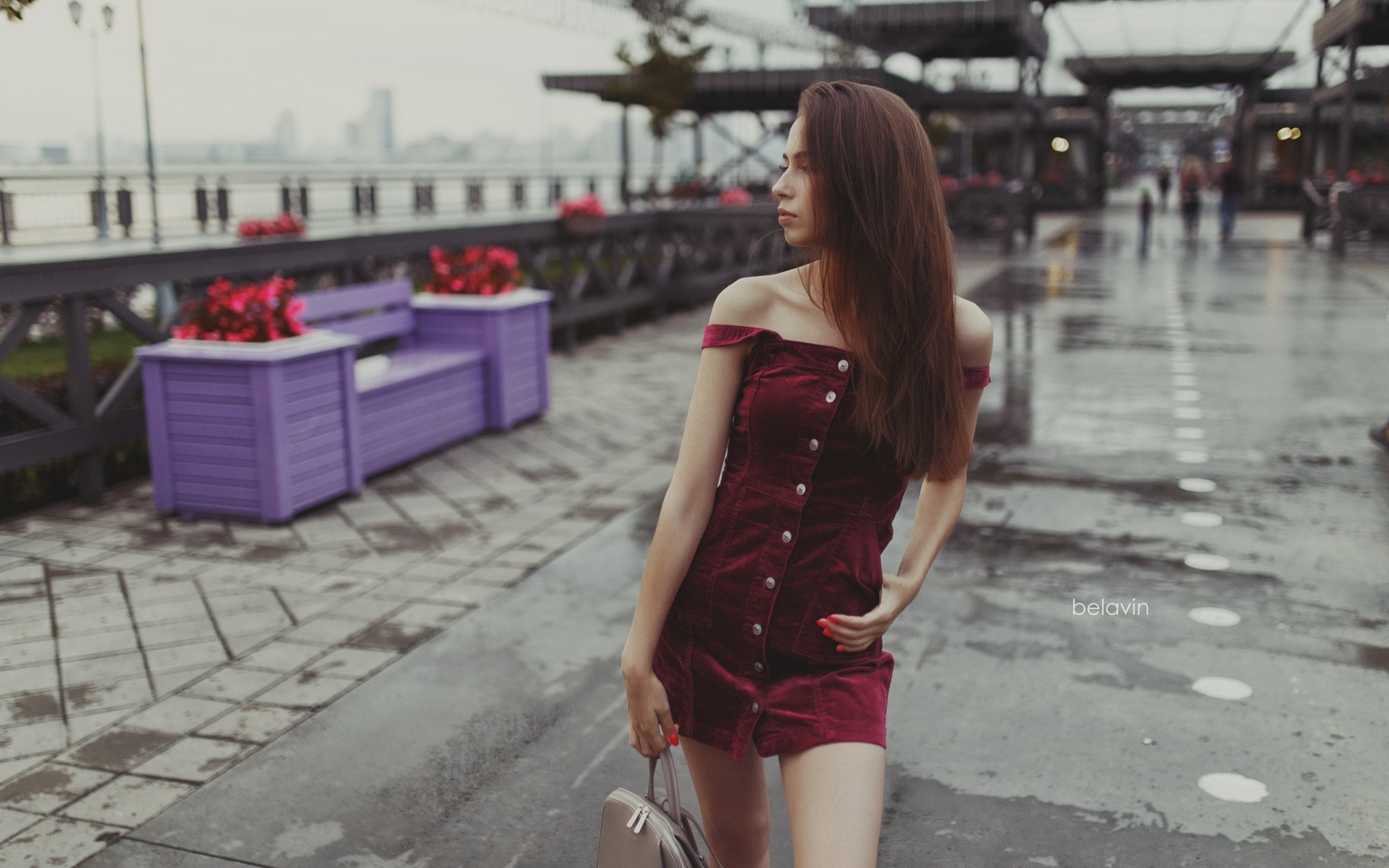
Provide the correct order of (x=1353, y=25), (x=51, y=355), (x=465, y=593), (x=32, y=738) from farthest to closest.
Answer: (x=1353, y=25), (x=51, y=355), (x=465, y=593), (x=32, y=738)

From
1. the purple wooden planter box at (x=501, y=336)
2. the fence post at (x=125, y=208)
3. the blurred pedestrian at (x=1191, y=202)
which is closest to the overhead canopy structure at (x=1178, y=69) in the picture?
the blurred pedestrian at (x=1191, y=202)

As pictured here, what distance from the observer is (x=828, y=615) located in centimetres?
176

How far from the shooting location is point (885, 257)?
1726mm

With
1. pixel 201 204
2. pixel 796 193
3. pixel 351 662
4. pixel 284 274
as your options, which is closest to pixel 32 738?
pixel 351 662

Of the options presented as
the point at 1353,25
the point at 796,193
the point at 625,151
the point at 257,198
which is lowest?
the point at 796,193

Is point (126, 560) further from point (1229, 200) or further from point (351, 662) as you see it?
point (1229, 200)

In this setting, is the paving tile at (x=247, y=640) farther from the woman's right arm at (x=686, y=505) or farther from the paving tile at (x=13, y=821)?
the woman's right arm at (x=686, y=505)

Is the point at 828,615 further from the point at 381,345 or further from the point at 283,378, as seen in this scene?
the point at 381,345

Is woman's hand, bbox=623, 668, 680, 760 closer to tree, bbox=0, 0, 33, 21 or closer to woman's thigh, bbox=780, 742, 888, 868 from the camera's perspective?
woman's thigh, bbox=780, 742, 888, 868

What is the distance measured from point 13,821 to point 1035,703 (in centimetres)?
281

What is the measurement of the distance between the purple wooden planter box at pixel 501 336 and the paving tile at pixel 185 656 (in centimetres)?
365

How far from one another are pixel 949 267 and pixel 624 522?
401cm

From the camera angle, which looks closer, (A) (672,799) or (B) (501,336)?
(A) (672,799)

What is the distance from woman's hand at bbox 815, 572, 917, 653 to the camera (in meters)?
1.74
